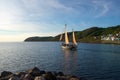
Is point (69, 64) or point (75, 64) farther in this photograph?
point (75, 64)

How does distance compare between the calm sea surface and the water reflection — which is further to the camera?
the water reflection

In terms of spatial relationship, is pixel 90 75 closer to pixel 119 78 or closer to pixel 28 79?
pixel 119 78

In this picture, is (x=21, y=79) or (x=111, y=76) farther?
(x=111, y=76)

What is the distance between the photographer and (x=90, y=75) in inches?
1779

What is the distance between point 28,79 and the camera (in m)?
31.7

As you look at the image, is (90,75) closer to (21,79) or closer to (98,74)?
(98,74)

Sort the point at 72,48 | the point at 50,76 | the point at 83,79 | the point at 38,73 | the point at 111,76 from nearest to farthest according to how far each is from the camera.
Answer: the point at 50,76 < the point at 38,73 < the point at 83,79 < the point at 111,76 < the point at 72,48

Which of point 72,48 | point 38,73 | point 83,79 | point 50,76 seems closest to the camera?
point 50,76

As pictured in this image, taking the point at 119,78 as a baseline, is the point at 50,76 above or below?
above

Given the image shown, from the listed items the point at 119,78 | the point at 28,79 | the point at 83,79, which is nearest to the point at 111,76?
the point at 119,78

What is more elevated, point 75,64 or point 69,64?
point 69,64

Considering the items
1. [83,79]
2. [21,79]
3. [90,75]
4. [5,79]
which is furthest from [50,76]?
[90,75]

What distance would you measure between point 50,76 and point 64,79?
11.1 feet

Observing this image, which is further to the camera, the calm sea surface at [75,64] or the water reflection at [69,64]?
the water reflection at [69,64]
